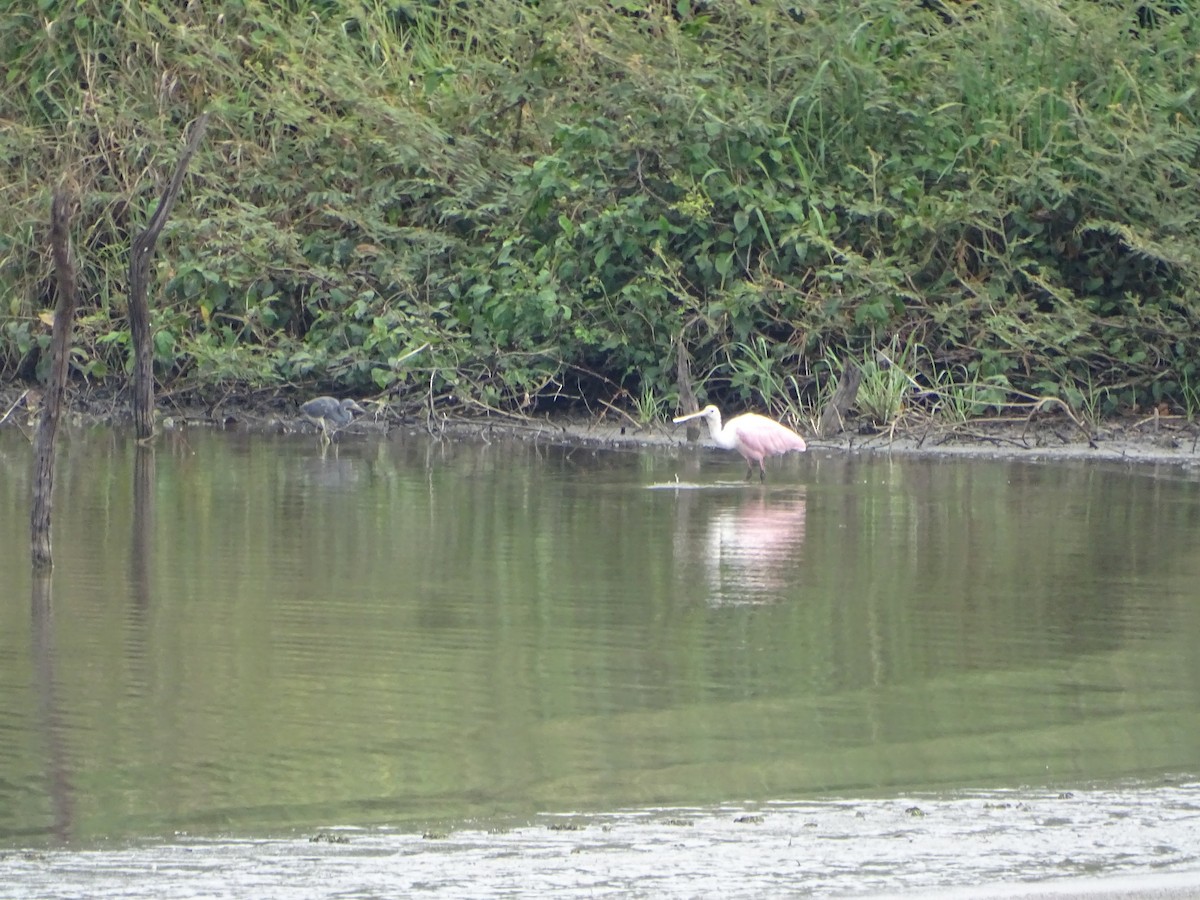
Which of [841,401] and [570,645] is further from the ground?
[841,401]

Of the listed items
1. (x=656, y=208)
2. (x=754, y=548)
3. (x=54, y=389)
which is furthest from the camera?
(x=656, y=208)

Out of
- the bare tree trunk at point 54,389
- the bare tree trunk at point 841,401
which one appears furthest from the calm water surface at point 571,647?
the bare tree trunk at point 841,401

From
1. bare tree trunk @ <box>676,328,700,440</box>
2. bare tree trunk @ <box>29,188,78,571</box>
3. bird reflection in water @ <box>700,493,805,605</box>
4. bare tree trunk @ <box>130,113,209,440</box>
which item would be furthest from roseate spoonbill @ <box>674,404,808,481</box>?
bare tree trunk @ <box>29,188,78,571</box>

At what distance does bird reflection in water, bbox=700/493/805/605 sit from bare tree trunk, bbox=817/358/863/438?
9.04 ft

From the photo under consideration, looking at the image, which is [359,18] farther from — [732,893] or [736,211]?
[732,893]

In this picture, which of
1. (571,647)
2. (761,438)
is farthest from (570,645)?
(761,438)

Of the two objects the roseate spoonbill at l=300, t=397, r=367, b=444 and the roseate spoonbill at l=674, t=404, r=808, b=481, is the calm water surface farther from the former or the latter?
the roseate spoonbill at l=300, t=397, r=367, b=444

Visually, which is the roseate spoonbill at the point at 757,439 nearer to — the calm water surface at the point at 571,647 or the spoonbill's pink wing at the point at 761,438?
the spoonbill's pink wing at the point at 761,438

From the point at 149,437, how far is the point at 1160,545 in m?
7.67

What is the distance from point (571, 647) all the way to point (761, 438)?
549 centimetres

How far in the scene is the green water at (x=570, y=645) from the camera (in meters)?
6.12

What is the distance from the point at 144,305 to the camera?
49.5 ft

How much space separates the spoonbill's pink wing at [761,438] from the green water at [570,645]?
214mm

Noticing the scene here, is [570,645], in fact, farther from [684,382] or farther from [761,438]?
[684,382]
